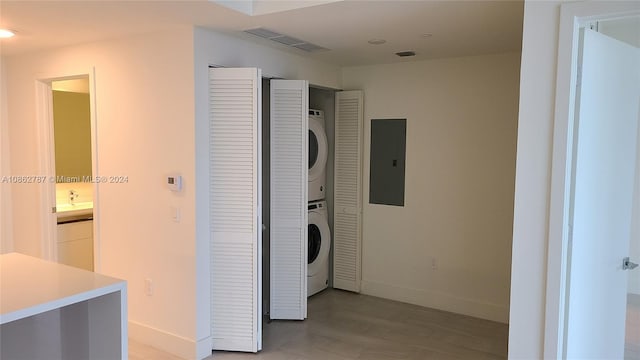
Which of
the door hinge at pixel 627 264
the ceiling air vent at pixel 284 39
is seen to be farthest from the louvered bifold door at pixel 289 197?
the door hinge at pixel 627 264

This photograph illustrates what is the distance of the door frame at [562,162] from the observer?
6.98 ft

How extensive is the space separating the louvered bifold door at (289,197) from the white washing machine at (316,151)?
0.64 metres

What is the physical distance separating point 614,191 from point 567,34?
911 mm

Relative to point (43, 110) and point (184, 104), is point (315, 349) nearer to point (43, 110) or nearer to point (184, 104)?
point (184, 104)

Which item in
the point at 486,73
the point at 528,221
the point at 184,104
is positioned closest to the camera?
the point at 528,221

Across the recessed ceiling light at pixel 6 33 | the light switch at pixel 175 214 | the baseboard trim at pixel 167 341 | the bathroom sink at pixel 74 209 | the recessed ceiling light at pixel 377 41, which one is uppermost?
the recessed ceiling light at pixel 377 41

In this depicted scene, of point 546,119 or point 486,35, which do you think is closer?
point 546,119

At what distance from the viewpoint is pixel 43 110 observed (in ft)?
14.2

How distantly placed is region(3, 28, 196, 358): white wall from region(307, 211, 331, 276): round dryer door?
1602mm

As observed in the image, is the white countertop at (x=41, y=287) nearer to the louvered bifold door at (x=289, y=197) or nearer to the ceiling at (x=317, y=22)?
the ceiling at (x=317, y=22)

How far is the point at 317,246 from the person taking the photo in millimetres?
4828

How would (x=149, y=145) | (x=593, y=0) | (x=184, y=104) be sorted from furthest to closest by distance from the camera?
1. (x=149, y=145)
2. (x=184, y=104)
3. (x=593, y=0)

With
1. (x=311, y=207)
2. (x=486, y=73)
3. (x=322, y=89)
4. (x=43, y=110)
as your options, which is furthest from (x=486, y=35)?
(x=43, y=110)

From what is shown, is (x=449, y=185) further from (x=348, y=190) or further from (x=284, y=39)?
(x=284, y=39)
